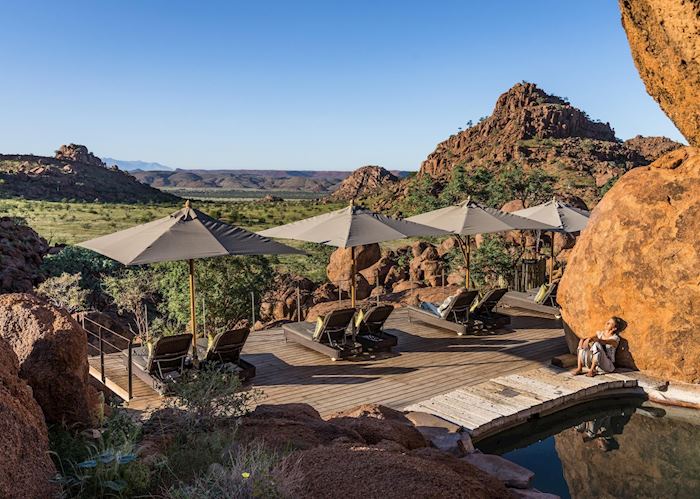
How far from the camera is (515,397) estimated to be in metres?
7.66

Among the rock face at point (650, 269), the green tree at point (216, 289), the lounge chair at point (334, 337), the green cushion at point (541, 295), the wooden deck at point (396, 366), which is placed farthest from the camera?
the green tree at point (216, 289)

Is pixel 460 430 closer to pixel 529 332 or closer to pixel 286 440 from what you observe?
pixel 286 440

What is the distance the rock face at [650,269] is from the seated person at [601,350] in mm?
190

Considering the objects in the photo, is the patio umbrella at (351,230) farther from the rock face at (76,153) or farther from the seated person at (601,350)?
the rock face at (76,153)

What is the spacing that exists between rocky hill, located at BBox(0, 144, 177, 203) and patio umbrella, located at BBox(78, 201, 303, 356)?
70235 millimetres

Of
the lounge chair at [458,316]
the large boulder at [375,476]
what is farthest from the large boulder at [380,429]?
the lounge chair at [458,316]

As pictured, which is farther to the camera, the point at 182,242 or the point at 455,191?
the point at 455,191

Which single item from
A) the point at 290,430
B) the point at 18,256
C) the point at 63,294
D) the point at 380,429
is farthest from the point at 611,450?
the point at 18,256

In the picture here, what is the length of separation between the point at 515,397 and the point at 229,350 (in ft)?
13.1

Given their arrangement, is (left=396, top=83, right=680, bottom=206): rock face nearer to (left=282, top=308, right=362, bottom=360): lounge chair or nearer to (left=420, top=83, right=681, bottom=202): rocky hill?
(left=420, top=83, right=681, bottom=202): rocky hill

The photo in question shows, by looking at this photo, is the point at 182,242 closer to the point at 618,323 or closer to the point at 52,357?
the point at 52,357

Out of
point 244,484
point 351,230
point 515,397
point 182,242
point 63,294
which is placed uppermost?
point 351,230

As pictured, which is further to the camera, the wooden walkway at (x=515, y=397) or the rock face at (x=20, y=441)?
the wooden walkway at (x=515, y=397)

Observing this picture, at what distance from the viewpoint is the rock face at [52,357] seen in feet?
15.3
